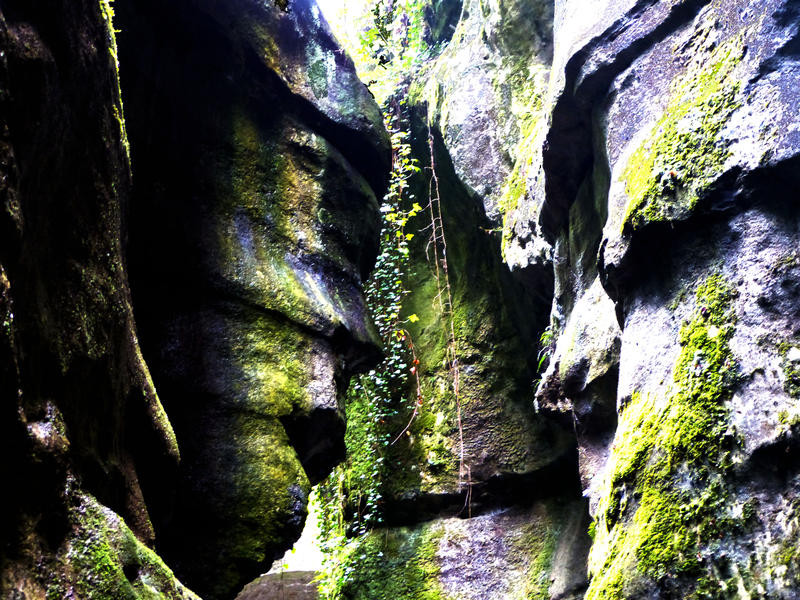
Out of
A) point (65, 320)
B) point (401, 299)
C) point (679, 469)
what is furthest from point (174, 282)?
point (401, 299)

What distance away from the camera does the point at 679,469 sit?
2.60m

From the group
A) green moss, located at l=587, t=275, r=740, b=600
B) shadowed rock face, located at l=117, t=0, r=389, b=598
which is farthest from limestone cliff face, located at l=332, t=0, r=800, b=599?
shadowed rock face, located at l=117, t=0, r=389, b=598

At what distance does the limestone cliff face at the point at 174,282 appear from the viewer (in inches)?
78.3

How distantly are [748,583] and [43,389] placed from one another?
2387mm

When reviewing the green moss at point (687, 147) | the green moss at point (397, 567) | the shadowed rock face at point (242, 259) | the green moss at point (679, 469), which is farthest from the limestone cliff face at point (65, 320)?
the green moss at point (397, 567)

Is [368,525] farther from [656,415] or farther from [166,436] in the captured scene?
[656,415]

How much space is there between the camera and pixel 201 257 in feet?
14.7

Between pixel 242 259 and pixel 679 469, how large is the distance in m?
3.05

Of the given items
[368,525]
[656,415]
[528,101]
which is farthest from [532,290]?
[656,415]

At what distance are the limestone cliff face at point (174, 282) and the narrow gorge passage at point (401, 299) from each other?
0.02 meters

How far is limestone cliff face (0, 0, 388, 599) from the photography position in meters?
1.99

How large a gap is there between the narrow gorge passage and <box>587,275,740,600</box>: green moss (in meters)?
0.01

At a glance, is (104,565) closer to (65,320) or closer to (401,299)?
(65,320)

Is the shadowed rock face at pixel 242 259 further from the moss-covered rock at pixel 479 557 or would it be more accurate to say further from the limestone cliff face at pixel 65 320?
the moss-covered rock at pixel 479 557
